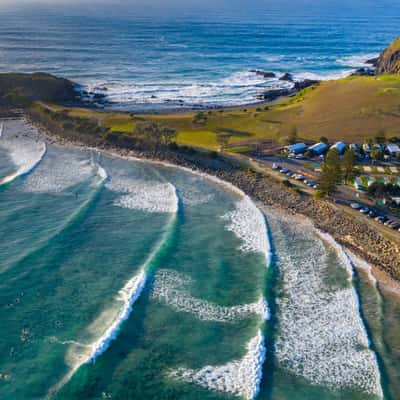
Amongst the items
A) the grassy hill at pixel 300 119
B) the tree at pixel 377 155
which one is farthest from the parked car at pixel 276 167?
the tree at pixel 377 155

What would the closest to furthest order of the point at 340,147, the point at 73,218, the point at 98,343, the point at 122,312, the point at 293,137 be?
the point at 98,343
the point at 122,312
the point at 73,218
the point at 340,147
the point at 293,137

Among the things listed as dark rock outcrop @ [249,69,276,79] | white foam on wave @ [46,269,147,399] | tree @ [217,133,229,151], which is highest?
dark rock outcrop @ [249,69,276,79]

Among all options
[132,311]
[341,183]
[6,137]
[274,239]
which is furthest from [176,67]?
[132,311]

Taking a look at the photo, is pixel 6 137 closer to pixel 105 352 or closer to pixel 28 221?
pixel 28 221

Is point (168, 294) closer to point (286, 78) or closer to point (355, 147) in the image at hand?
point (355, 147)

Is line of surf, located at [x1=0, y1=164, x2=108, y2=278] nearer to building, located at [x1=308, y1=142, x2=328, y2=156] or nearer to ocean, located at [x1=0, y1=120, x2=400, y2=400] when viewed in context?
ocean, located at [x1=0, y1=120, x2=400, y2=400]

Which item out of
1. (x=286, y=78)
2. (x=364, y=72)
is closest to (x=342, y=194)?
(x=286, y=78)

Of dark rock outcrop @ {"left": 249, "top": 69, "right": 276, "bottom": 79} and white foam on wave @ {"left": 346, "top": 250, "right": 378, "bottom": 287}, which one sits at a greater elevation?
dark rock outcrop @ {"left": 249, "top": 69, "right": 276, "bottom": 79}

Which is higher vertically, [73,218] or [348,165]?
[348,165]

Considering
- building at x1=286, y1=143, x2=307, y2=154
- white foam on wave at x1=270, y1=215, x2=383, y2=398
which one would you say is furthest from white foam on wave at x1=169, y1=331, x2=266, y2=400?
building at x1=286, y1=143, x2=307, y2=154
